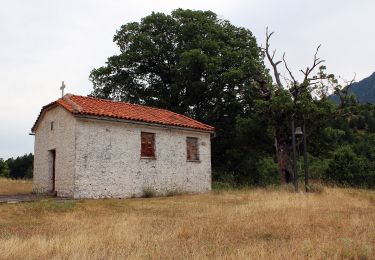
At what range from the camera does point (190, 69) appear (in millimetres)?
30016

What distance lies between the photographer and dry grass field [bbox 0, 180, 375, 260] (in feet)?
22.0

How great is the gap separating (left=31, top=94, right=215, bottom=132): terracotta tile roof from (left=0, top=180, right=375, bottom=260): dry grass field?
191 inches

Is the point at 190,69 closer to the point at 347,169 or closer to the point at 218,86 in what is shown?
the point at 218,86

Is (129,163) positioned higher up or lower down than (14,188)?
higher up

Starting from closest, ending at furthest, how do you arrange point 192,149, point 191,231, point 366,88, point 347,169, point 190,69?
point 191,231, point 192,149, point 190,69, point 347,169, point 366,88

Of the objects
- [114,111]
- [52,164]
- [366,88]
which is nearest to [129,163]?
[114,111]

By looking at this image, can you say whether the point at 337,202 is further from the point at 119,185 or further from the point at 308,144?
the point at 308,144

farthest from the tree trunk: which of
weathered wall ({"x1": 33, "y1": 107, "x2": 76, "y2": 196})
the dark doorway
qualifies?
the dark doorway

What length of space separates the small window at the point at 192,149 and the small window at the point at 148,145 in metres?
2.42

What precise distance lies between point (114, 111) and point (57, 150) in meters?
3.29

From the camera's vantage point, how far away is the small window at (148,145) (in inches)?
795

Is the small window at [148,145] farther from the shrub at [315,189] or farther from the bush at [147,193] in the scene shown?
the shrub at [315,189]

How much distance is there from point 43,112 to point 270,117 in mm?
13328

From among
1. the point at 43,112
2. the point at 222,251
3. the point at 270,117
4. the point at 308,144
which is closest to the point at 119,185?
the point at 43,112
